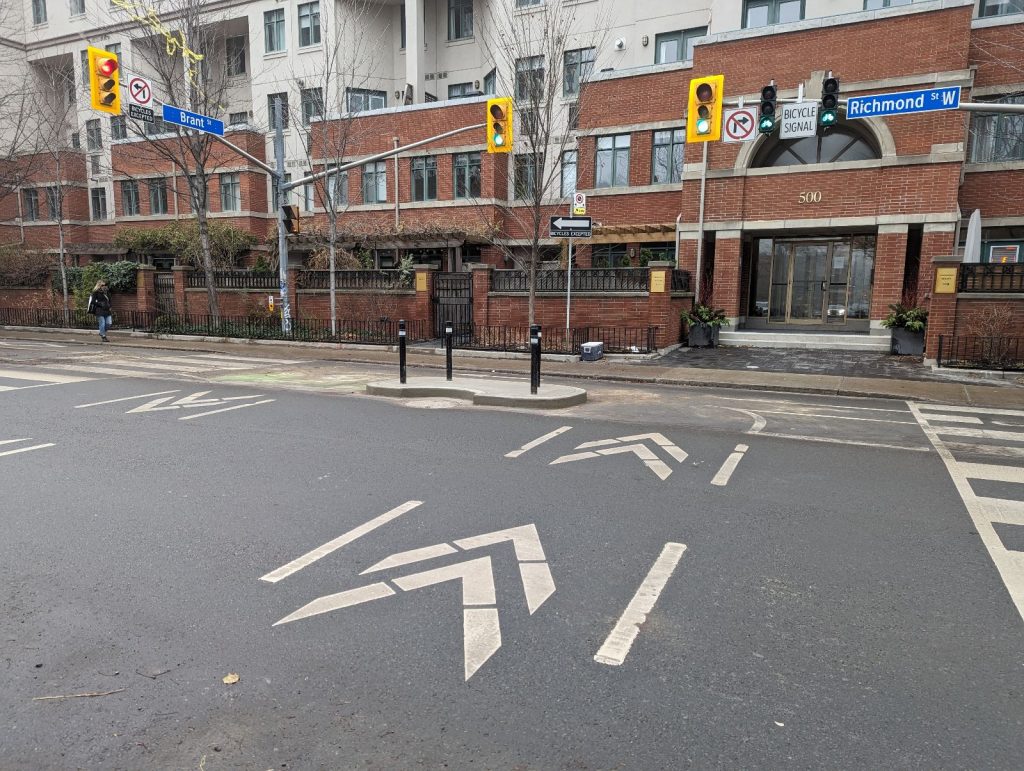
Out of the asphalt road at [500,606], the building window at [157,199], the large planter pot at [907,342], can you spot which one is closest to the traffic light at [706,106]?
the large planter pot at [907,342]

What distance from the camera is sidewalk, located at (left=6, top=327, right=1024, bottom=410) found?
508 inches

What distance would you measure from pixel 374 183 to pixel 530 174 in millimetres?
12064

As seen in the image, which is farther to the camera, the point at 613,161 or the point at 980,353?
the point at 613,161

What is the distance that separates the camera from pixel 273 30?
37125mm

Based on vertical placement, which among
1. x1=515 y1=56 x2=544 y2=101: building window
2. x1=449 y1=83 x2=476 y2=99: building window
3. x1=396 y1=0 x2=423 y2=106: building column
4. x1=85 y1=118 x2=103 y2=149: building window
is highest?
x1=396 y1=0 x2=423 y2=106: building column

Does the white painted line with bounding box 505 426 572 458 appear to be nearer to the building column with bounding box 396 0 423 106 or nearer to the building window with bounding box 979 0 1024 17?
the building window with bounding box 979 0 1024 17

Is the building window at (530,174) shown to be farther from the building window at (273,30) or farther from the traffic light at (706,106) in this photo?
the building window at (273,30)

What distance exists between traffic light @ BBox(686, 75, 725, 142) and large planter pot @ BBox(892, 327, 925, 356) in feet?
27.8

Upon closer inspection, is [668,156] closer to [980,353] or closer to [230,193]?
[980,353]

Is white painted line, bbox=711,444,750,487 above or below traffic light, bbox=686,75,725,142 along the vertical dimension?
below

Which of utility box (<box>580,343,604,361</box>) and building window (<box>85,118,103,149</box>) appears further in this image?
building window (<box>85,118,103,149</box>)

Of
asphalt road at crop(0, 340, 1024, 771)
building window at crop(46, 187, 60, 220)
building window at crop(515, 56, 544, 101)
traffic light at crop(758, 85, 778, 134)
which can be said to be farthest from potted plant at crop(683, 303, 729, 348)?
building window at crop(46, 187, 60, 220)

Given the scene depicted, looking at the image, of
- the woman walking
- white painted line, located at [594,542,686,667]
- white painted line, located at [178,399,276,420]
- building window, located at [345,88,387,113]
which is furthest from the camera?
building window, located at [345,88,387,113]

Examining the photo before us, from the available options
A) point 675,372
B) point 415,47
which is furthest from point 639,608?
point 415,47
